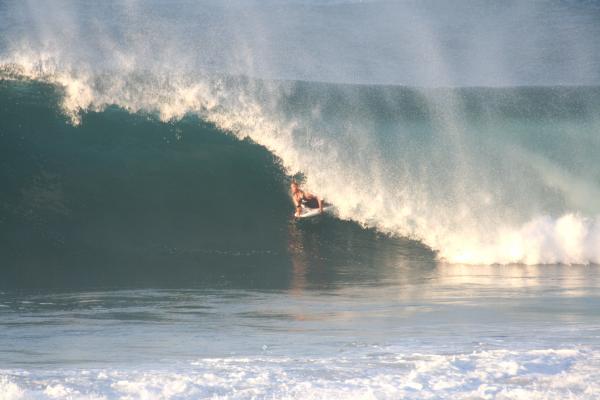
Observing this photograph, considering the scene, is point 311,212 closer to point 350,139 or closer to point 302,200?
point 302,200

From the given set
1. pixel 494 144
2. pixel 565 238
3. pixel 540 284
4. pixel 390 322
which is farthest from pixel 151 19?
pixel 390 322

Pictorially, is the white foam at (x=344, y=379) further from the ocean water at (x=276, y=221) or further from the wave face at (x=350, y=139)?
the wave face at (x=350, y=139)

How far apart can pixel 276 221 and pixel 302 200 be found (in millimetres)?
483

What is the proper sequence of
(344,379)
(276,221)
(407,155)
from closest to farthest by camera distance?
(344,379)
(276,221)
(407,155)

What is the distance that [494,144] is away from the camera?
15.3m

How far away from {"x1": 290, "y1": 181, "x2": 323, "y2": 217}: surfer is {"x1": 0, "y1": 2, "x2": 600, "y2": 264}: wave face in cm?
25

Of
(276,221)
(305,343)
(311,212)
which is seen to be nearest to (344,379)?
(305,343)

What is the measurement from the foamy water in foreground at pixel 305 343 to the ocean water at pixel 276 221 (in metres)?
0.03

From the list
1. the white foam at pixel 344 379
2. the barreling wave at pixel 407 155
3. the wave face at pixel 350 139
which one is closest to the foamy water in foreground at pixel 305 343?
the white foam at pixel 344 379

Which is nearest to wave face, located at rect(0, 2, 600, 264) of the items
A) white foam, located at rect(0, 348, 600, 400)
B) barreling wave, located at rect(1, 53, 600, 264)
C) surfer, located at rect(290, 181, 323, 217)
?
barreling wave, located at rect(1, 53, 600, 264)

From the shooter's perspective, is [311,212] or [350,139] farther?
[350,139]

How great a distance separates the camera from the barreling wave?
11375 mm

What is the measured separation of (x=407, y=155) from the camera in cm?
1409

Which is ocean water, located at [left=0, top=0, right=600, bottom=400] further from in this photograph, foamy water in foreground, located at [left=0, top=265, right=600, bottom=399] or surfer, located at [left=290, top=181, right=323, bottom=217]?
surfer, located at [left=290, top=181, right=323, bottom=217]
